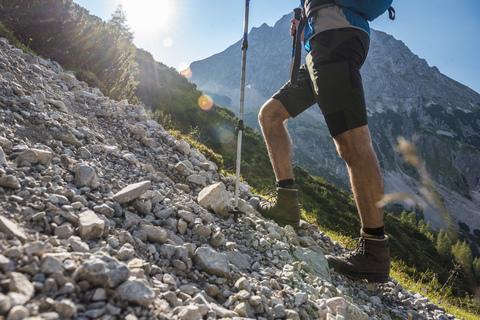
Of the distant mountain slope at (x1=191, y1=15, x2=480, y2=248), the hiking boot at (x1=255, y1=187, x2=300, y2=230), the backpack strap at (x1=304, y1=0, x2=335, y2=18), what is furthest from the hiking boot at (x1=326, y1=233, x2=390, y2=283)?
the distant mountain slope at (x1=191, y1=15, x2=480, y2=248)

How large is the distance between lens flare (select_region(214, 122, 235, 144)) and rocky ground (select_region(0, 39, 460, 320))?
14112mm

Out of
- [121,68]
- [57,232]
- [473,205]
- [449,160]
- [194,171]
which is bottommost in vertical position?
[57,232]

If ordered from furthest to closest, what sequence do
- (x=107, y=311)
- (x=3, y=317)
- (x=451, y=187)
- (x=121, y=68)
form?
(x=451, y=187), (x=121, y=68), (x=107, y=311), (x=3, y=317)

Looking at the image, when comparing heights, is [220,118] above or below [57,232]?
above

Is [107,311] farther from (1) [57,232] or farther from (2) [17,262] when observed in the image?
(1) [57,232]

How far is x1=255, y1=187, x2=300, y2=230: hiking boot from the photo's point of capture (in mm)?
3061

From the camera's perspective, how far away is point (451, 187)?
430 feet

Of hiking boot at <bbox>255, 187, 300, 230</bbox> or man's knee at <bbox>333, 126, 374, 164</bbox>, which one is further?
hiking boot at <bbox>255, 187, 300, 230</bbox>

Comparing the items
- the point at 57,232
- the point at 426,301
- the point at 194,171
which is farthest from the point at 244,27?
the point at 426,301

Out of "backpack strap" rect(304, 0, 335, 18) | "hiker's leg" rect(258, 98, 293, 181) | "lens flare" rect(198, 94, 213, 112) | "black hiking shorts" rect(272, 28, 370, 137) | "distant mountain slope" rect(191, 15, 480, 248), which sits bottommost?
"hiker's leg" rect(258, 98, 293, 181)

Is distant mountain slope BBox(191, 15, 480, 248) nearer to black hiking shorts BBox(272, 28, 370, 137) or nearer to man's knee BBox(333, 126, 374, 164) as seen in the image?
man's knee BBox(333, 126, 374, 164)

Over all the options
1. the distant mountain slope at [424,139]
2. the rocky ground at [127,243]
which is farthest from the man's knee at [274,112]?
the distant mountain slope at [424,139]

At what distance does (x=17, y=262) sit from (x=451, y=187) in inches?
6757

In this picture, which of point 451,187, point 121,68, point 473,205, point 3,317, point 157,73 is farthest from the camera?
point 451,187
